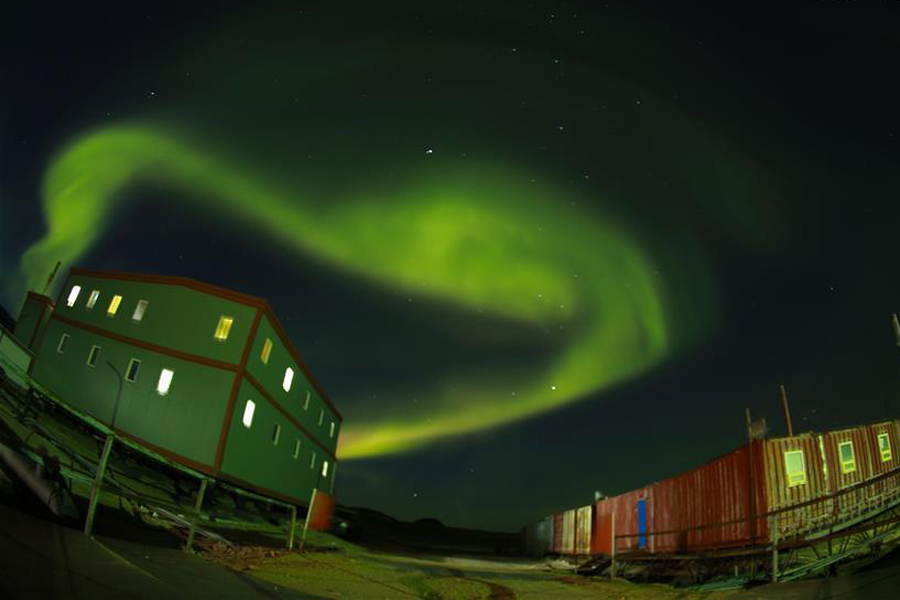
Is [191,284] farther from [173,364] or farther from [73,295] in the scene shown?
[73,295]

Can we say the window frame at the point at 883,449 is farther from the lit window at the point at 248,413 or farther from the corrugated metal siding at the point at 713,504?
the lit window at the point at 248,413

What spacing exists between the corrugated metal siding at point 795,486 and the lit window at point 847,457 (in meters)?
2.14

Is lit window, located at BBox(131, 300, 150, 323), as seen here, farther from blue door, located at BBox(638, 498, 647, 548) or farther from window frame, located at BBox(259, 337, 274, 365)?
blue door, located at BBox(638, 498, 647, 548)

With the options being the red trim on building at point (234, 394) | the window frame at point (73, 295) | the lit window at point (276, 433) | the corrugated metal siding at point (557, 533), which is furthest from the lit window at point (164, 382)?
the corrugated metal siding at point (557, 533)

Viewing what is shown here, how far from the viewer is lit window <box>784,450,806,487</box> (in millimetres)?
16047

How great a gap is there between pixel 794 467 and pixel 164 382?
2855 centimetres

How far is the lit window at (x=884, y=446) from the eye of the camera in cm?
2072

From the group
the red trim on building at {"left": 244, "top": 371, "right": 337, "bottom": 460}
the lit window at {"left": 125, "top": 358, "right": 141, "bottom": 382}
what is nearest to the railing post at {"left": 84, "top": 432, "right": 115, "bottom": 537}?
the red trim on building at {"left": 244, "top": 371, "right": 337, "bottom": 460}

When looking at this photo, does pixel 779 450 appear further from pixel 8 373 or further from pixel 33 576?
pixel 8 373

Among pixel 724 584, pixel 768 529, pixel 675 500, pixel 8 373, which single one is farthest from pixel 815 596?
pixel 8 373

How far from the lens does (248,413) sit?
84.6ft

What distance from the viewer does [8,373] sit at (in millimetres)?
17422

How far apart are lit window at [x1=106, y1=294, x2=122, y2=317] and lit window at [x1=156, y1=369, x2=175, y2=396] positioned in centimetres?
557

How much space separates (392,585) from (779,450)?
1438 centimetres
